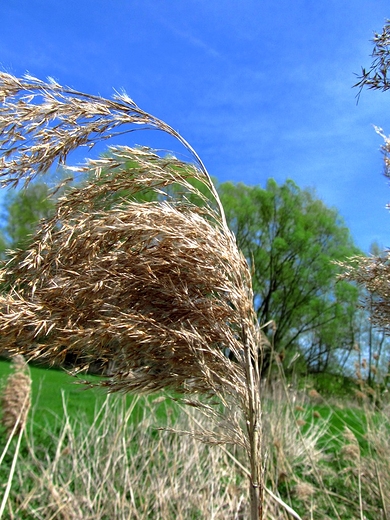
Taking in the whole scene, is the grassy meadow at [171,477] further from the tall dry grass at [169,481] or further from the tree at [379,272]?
the tree at [379,272]

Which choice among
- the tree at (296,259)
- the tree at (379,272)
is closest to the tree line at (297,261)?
the tree at (296,259)

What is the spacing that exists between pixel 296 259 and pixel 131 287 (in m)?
28.8

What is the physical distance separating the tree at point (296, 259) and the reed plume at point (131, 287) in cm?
2687

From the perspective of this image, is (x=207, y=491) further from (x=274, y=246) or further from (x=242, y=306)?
(x=274, y=246)

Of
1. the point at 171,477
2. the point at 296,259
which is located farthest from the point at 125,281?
the point at 296,259

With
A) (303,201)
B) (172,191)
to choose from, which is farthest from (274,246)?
(172,191)

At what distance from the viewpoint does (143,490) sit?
4391 mm

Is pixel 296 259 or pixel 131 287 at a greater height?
pixel 296 259

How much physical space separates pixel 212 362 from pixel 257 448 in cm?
35

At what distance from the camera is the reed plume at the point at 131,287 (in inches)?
67.9

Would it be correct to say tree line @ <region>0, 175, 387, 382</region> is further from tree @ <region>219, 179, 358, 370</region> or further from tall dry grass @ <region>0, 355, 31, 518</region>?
tall dry grass @ <region>0, 355, 31, 518</region>

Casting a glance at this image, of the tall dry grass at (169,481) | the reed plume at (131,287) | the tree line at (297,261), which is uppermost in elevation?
the tree line at (297,261)

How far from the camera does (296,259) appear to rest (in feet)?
98.2

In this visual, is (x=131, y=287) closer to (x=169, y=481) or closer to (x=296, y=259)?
(x=169, y=481)
